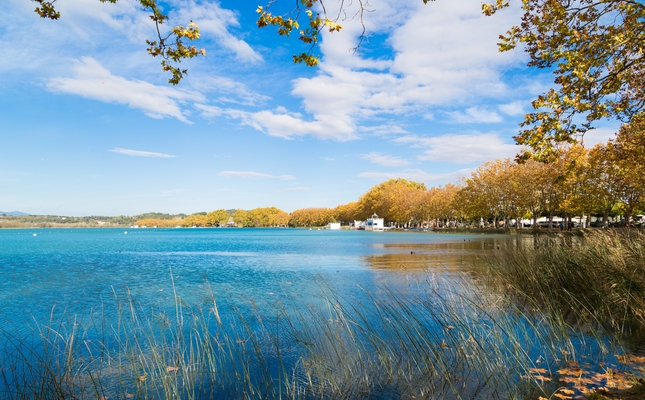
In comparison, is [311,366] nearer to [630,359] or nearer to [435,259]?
[630,359]

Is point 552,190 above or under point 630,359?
above

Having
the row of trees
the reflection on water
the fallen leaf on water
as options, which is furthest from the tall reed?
the reflection on water

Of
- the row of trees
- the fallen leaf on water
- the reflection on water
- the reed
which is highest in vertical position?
the row of trees

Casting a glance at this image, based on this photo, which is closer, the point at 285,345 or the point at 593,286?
the point at 285,345

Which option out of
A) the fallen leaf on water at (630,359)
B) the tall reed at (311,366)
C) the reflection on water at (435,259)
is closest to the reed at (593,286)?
the fallen leaf on water at (630,359)

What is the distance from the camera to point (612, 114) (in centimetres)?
962

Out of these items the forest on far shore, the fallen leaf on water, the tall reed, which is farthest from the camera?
the forest on far shore

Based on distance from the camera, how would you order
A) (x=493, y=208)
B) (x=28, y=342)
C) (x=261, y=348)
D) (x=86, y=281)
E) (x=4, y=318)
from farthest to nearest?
1. (x=493, y=208)
2. (x=86, y=281)
3. (x=4, y=318)
4. (x=28, y=342)
5. (x=261, y=348)

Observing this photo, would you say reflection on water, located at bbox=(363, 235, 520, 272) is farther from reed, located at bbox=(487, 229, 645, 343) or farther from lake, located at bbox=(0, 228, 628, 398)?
lake, located at bbox=(0, 228, 628, 398)

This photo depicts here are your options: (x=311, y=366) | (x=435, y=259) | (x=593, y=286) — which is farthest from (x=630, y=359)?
(x=435, y=259)

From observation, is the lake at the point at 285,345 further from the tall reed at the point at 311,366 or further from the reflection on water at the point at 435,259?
the reflection on water at the point at 435,259

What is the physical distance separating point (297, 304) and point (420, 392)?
677cm

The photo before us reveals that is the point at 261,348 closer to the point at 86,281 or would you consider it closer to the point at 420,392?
the point at 420,392

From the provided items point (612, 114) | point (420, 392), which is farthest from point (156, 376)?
point (612, 114)
